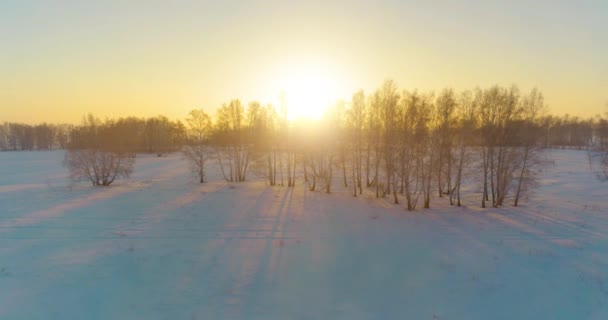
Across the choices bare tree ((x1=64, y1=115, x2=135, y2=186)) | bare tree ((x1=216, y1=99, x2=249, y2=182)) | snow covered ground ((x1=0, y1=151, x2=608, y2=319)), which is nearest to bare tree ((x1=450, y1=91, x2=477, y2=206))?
snow covered ground ((x1=0, y1=151, x2=608, y2=319))

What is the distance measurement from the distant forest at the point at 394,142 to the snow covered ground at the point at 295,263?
5.20m

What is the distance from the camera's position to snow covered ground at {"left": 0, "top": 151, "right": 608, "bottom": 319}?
8.27 m

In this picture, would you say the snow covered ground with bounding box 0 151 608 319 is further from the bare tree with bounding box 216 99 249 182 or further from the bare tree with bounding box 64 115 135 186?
the bare tree with bounding box 216 99 249 182

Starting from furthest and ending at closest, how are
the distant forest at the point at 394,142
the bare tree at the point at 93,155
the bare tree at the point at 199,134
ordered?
the bare tree at the point at 199,134 < the bare tree at the point at 93,155 < the distant forest at the point at 394,142

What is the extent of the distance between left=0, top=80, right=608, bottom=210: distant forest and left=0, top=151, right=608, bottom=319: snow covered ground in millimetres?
5201

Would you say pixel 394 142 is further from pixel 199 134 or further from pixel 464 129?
pixel 199 134

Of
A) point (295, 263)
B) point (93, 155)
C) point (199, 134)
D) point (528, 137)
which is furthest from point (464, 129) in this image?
point (93, 155)

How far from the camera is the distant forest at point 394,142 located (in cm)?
2188

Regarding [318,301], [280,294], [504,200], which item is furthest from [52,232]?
[504,200]

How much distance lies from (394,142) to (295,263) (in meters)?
15.2

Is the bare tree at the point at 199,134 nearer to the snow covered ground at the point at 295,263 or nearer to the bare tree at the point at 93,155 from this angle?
the bare tree at the point at 93,155

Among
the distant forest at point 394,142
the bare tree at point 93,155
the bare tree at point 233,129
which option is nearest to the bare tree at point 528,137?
the distant forest at point 394,142

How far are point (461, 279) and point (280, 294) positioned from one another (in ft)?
22.0

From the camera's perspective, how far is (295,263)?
11156 mm
